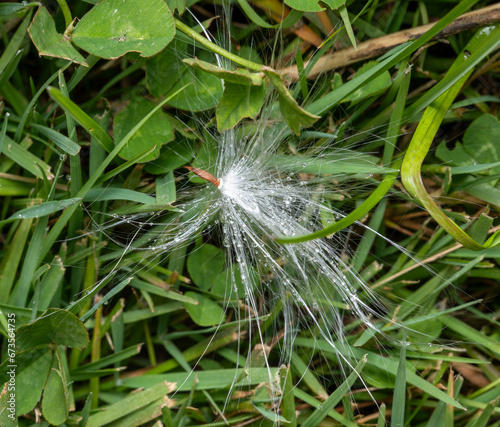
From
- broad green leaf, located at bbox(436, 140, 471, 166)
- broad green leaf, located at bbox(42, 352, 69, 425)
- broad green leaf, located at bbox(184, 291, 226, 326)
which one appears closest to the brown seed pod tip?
broad green leaf, located at bbox(184, 291, 226, 326)

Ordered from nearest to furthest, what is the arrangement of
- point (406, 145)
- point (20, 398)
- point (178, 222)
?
point (20, 398), point (178, 222), point (406, 145)

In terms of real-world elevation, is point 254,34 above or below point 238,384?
above

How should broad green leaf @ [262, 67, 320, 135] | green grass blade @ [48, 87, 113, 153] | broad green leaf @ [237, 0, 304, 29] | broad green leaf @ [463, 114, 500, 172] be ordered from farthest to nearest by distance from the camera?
broad green leaf @ [463, 114, 500, 172] < broad green leaf @ [237, 0, 304, 29] < green grass blade @ [48, 87, 113, 153] < broad green leaf @ [262, 67, 320, 135]

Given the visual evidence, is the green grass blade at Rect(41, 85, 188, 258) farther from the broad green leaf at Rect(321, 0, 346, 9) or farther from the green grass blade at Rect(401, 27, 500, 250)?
the green grass blade at Rect(401, 27, 500, 250)

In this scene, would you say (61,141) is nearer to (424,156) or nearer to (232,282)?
(232,282)

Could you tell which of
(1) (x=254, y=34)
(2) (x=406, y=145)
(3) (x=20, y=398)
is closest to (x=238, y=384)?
(3) (x=20, y=398)

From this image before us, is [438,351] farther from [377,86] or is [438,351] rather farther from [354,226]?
[377,86]

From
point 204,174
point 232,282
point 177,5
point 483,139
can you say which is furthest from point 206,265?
point 483,139

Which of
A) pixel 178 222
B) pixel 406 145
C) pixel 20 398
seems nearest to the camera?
pixel 20 398
